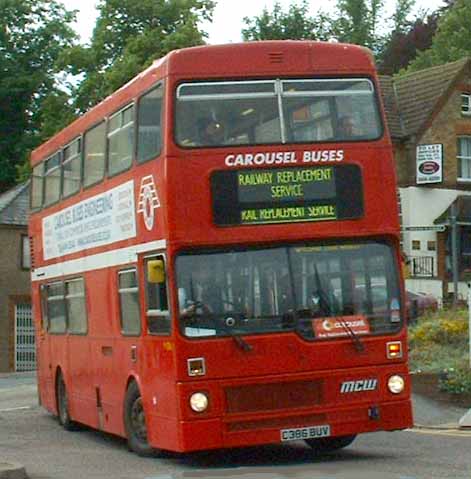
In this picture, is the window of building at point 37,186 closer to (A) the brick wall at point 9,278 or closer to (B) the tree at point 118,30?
(B) the tree at point 118,30

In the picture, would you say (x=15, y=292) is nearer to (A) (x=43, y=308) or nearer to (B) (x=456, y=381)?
(A) (x=43, y=308)

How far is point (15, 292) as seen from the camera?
185 feet

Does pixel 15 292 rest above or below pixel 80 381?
above

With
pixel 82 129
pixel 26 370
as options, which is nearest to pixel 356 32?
pixel 26 370

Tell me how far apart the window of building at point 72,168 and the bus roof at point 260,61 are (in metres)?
3.69

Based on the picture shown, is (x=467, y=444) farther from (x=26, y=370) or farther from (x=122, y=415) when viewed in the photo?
(x=26, y=370)

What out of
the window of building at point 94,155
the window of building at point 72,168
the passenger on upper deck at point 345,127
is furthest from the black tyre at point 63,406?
the passenger on upper deck at point 345,127

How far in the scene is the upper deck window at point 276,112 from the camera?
14.5 meters

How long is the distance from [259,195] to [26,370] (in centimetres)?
4279

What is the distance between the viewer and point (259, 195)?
47.6ft

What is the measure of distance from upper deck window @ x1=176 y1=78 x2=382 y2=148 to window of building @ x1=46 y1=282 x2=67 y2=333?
676 centimetres

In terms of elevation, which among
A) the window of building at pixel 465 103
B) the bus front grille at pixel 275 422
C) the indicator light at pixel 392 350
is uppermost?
the window of building at pixel 465 103

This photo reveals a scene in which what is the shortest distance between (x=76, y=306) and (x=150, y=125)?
5.23 metres


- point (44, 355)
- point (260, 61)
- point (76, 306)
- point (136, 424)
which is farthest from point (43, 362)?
point (260, 61)
